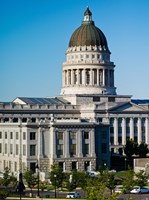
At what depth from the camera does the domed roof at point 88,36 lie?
14250cm

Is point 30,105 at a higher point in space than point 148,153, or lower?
higher

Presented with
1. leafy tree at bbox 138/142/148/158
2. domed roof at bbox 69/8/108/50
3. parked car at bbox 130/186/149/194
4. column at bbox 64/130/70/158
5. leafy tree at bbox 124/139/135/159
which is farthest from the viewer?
domed roof at bbox 69/8/108/50

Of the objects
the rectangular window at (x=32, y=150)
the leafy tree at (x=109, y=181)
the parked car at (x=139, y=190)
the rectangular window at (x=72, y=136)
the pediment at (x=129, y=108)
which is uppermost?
the pediment at (x=129, y=108)

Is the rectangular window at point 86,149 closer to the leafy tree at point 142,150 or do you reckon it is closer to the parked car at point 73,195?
the leafy tree at point 142,150

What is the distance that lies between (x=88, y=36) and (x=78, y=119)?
36357 millimetres

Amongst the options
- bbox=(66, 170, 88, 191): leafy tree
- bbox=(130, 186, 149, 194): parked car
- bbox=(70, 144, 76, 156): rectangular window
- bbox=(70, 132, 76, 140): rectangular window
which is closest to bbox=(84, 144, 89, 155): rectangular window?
bbox=(70, 144, 76, 156): rectangular window

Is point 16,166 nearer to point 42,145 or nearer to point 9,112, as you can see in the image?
point 42,145

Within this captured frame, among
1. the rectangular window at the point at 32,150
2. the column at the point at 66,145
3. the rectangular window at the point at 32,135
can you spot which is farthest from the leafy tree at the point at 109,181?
the rectangular window at the point at 32,135

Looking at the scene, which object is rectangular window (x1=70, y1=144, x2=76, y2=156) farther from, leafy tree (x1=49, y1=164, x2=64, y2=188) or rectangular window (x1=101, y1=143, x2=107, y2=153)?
leafy tree (x1=49, y1=164, x2=64, y2=188)

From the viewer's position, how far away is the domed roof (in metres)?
142

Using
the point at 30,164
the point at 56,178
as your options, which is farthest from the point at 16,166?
the point at 56,178

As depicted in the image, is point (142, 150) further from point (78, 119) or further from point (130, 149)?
point (78, 119)

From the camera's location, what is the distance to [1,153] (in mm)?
112938

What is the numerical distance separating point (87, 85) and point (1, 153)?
3467 cm
